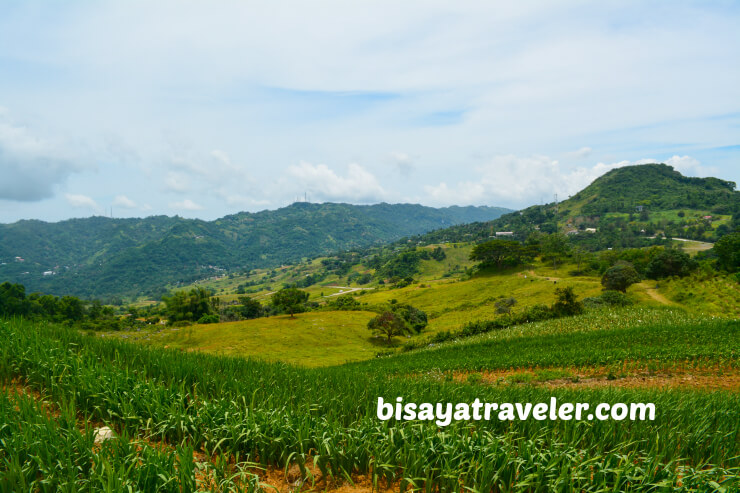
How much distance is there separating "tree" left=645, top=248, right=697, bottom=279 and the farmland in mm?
64329

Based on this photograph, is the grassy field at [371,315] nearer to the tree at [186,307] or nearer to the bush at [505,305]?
the bush at [505,305]

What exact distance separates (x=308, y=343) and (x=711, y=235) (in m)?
188

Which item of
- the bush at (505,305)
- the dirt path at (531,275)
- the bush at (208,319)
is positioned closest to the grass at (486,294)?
the dirt path at (531,275)

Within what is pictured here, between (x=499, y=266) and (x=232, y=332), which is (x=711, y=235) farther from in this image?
(x=232, y=332)

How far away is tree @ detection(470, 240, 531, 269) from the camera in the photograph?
98.9 metres

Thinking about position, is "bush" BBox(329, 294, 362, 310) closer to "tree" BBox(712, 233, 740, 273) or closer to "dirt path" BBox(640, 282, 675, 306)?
"dirt path" BBox(640, 282, 675, 306)

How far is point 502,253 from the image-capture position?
332 ft

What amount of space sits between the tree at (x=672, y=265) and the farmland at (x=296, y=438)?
64.3 m

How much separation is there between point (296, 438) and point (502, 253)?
10390cm

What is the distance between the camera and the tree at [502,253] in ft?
325

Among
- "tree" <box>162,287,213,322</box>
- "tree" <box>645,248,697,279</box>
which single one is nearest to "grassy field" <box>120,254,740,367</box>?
"tree" <box>645,248,697,279</box>

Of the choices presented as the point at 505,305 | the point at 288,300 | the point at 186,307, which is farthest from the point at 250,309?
the point at 505,305

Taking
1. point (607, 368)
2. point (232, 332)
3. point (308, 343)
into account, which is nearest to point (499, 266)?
point (308, 343)

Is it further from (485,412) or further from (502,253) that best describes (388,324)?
(502,253)
